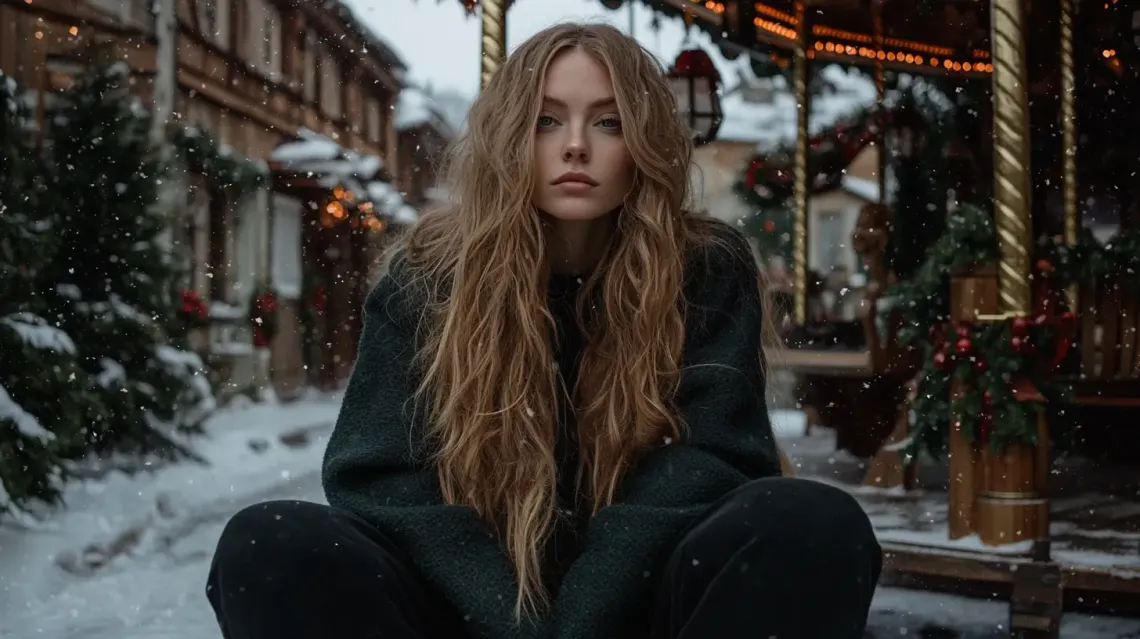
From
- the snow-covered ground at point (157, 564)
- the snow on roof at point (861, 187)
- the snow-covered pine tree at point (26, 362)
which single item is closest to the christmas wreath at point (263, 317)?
the snow-covered ground at point (157, 564)

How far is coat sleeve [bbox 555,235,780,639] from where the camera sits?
140cm

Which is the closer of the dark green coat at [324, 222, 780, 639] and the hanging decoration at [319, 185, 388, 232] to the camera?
the dark green coat at [324, 222, 780, 639]

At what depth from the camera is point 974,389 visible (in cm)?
339

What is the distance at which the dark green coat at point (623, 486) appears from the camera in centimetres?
140

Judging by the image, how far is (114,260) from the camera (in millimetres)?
5570

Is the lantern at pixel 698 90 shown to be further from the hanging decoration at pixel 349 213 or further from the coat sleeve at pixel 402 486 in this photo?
the coat sleeve at pixel 402 486

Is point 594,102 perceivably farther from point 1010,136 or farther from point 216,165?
point 216,165

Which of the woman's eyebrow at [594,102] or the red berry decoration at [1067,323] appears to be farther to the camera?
the red berry decoration at [1067,323]

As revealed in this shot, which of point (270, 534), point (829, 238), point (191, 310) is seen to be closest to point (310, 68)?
point (191, 310)

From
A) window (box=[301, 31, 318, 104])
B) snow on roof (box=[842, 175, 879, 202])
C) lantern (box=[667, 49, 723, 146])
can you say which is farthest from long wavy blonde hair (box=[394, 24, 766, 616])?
snow on roof (box=[842, 175, 879, 202])

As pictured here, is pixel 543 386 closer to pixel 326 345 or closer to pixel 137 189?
pixel 137 189

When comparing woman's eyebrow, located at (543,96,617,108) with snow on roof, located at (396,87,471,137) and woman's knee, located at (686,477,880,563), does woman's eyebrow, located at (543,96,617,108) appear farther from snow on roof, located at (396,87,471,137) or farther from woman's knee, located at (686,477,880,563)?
snow on roof, located at (396,87,471,137)

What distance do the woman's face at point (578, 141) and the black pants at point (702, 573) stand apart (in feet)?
1.58

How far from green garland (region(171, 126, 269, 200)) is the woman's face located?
5517 millimetres
